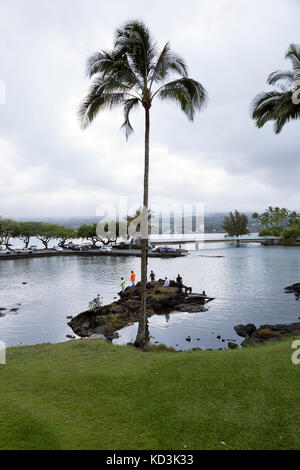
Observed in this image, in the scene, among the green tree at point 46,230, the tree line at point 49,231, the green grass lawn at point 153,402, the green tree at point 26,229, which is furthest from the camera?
the green tree at point 46,230

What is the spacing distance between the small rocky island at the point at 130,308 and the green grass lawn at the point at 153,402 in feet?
25.3

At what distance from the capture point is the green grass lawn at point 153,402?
4.39 metres

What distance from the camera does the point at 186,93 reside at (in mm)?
11539

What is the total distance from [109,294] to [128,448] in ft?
68.7

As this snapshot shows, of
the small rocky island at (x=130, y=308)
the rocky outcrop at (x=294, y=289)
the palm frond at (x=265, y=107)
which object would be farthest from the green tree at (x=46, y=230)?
the palm frond at (x=265, y=107)

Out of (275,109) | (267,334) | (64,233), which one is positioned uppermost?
(275,109)

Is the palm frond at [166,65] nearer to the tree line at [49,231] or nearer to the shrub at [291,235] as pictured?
the tree line at [49,231]

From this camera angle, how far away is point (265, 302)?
21.9 m

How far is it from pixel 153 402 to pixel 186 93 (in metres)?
10.9

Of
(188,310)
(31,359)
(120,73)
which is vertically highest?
(120,73)

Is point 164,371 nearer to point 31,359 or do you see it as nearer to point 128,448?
point 128,448

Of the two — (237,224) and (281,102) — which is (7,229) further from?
(237,224)

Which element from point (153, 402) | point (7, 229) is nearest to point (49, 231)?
point (7, 229)
